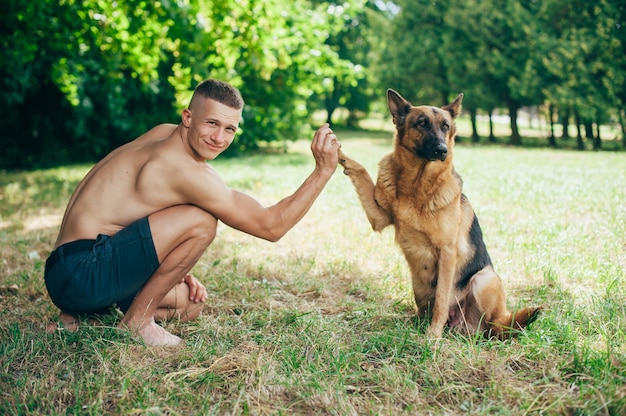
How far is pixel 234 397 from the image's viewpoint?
236cm

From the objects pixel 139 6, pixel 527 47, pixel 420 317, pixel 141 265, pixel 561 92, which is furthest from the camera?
pixel 527 47

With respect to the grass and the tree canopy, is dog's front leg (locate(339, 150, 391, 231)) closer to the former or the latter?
the grass

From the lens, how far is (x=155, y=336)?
3000 mm

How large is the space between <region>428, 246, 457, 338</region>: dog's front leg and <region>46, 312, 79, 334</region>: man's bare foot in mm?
2282

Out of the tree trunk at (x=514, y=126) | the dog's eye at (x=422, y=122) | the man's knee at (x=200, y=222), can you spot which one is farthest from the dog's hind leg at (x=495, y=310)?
the tree trunk at (x=514, y=126)

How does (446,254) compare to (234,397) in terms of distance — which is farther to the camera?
(446,254)

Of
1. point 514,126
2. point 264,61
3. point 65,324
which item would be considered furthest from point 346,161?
point 514,126

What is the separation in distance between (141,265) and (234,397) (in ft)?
3.47

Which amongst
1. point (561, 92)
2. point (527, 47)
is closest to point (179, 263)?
point (561, 92)

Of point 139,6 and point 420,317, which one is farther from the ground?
point 139,6

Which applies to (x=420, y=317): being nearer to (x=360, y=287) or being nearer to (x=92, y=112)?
(x=360, y=287)

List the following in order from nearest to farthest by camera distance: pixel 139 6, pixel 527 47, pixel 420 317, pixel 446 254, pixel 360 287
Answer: pixel 446 254 < pixel 420 317 < pixel 360 287 < pixel 139 6 < pixel 527 47

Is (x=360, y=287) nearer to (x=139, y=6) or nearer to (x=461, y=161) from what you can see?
(x=139, y=6)

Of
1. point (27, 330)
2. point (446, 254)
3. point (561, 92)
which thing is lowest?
point (27, 330)
